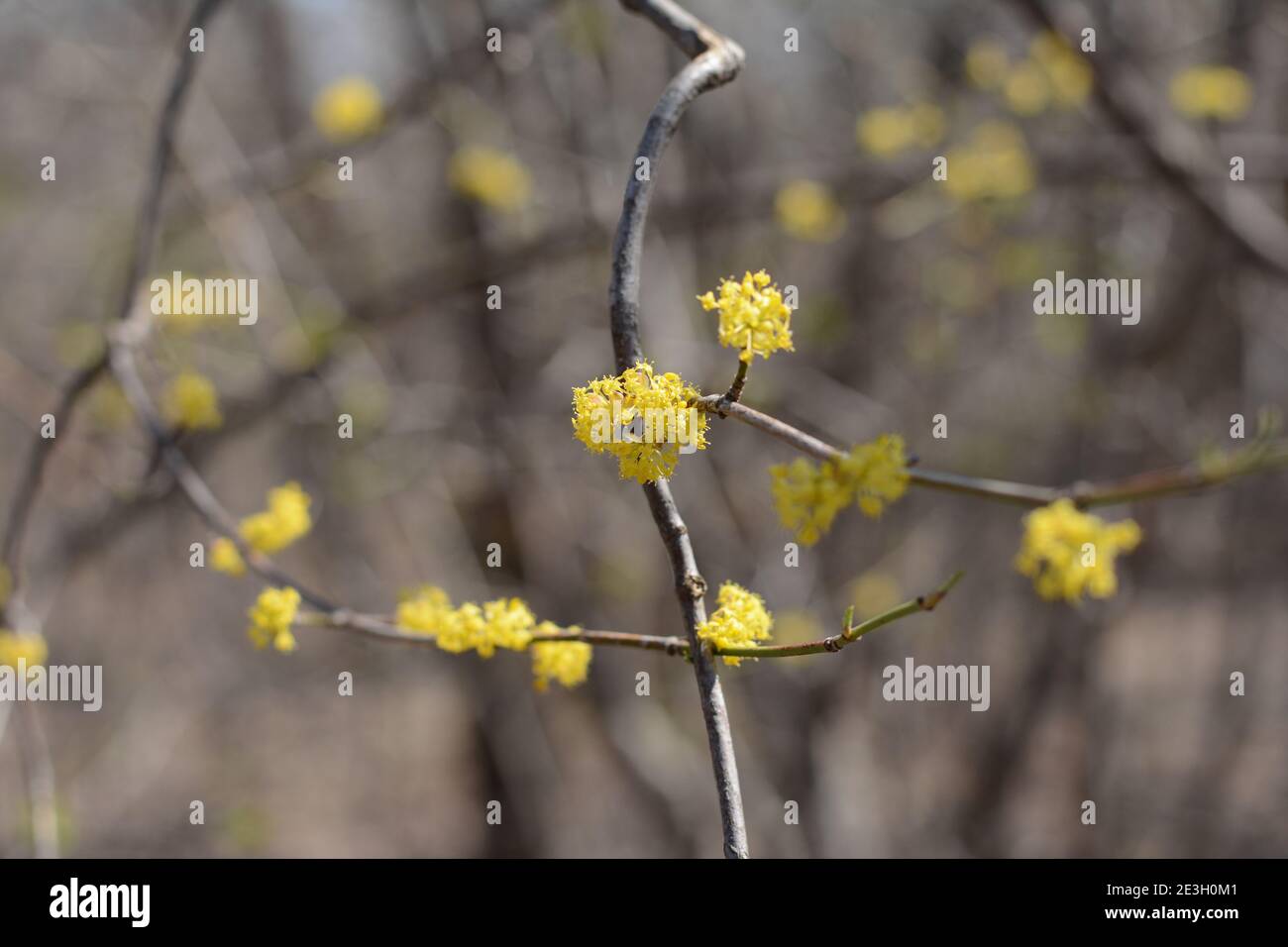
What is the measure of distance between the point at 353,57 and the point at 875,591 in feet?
12.7

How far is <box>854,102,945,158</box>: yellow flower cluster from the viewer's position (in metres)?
4.00

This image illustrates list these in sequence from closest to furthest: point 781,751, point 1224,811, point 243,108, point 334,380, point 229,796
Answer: point 334,380
point 781,751
point 1224,811
point 243,108
point 229,796

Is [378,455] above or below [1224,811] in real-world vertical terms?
above

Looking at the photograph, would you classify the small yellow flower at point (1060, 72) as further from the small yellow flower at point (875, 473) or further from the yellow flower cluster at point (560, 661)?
the yellow flower cluster at point (560, 661)

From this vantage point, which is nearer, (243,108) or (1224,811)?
(1224,811)

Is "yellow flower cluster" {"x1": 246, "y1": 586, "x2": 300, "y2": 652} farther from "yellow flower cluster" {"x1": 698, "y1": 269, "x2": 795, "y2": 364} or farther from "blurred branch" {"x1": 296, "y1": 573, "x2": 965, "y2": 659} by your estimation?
"yellow flower cluster" {"x1": 698, "y1": 269, "x2": 795, "y2": 364}

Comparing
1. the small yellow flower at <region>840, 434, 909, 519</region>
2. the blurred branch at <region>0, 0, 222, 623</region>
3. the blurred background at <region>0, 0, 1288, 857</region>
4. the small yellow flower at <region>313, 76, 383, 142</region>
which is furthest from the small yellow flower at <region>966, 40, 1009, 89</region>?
the small yellow flower at <region>840, 434, 909, 519</region>

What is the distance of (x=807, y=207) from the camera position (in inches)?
139

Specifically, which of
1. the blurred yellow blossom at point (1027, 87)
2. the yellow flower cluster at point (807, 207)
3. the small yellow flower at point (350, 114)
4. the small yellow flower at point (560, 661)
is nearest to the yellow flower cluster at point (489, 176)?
the small yellow flower at point (350, 114)

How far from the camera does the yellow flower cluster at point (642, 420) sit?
48.5 inches

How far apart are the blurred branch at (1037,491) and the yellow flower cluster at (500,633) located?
1.58 feet

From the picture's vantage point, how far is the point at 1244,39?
4.63 metres

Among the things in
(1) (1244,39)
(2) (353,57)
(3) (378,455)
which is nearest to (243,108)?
(2) (353,57)

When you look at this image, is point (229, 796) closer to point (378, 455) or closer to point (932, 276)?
point (378, 455)
